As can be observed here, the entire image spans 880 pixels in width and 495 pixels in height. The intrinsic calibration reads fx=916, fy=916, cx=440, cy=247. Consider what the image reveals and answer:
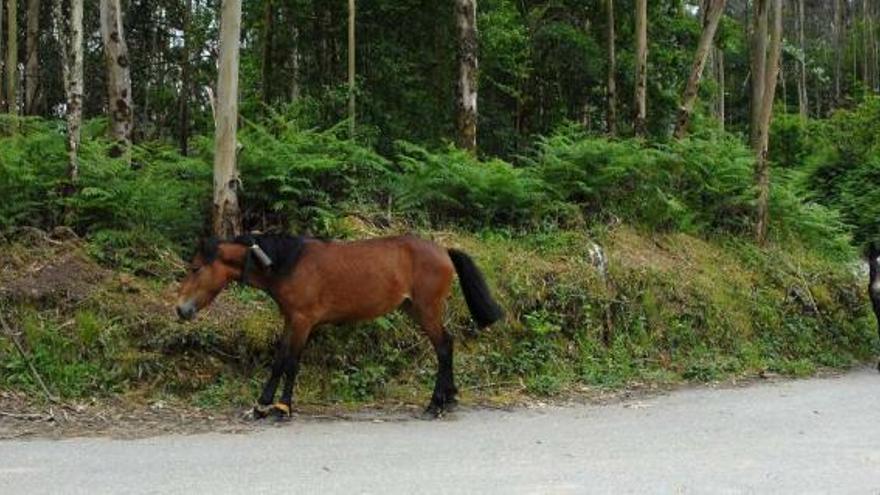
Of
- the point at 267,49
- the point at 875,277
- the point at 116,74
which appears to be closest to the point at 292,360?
the point at 116,74

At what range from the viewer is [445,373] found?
9000 mm

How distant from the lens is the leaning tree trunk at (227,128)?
10.2 meters

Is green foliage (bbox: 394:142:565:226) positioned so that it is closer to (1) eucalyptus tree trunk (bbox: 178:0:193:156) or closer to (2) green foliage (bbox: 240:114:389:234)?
(2) green foliage (bbox: 240:114:389:234)

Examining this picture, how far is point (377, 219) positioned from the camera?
1245cm

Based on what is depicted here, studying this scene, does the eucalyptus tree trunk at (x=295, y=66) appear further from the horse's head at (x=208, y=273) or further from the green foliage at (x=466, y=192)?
the horse's head at (x=208, y=273)

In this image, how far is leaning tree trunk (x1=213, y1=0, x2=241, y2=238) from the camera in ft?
33.4

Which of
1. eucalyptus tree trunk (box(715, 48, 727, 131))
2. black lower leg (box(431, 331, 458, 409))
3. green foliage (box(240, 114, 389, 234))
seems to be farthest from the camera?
eucalyptus tree trunk (box(715, 48, 727, 131))

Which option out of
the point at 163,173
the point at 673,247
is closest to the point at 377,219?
the point at 163,173

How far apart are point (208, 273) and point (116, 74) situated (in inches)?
241

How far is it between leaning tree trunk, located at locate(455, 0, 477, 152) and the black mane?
7640mm

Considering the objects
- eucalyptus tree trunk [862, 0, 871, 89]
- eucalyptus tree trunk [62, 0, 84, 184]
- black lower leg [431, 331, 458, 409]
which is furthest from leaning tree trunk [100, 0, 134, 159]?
eucalyptus tree trunk [862, 0, 871, 89]

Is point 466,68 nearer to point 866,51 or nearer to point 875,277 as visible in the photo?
point 875,277

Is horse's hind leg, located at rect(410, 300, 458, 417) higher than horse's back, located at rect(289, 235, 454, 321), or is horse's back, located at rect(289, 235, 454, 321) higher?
horse's back, located at rect(289, 235, 454, 321)

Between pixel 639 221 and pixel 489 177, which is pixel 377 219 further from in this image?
pixel 639 221
